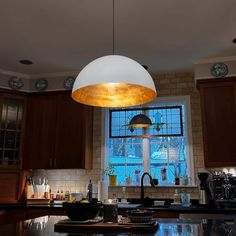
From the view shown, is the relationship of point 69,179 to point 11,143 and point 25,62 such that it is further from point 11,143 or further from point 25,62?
point 25,62

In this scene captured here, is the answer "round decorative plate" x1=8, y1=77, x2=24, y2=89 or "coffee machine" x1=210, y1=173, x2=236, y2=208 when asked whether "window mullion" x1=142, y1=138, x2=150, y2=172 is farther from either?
"round decorative plate" x1=8, y1=77, x2=24, y2=89

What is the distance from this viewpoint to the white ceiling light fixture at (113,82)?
179cm

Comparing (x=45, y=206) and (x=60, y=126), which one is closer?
(x=45, y=206)

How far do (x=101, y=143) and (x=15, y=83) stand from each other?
1633mm

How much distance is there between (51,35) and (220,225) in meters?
2.71

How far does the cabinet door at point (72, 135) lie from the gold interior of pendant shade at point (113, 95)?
2254 millimetres

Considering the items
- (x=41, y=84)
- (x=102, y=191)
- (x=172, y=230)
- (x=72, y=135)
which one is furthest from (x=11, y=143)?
(x=172, y=230)

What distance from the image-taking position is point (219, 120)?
3.95m

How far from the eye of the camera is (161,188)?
4.34 metres

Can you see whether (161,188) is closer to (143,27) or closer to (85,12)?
(143,27)

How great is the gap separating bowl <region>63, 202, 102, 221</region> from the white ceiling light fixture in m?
0.72

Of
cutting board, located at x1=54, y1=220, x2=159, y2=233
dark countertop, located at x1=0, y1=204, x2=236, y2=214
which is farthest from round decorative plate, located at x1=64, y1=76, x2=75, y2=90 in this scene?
cutting board, located at x1=54, y1=220, x2=159, y2=233

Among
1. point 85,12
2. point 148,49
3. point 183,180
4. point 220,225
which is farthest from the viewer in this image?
point 183,180

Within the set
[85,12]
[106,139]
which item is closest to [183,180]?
[106,139]
